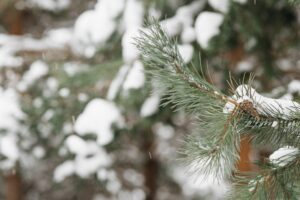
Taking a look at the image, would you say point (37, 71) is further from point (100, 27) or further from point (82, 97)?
point (100, 27)

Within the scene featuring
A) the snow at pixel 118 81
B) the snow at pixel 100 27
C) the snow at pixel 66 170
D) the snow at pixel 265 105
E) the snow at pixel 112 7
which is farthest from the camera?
the snow at pixel 66 170

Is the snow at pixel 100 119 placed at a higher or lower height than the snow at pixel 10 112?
higher

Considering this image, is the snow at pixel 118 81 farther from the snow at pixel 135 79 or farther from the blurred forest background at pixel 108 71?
the snow at pixel 135 79

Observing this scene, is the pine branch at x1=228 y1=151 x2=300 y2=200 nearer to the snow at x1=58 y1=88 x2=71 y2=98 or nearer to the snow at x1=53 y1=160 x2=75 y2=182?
the snow at x1=58 y1=88 x2=71 y2=98

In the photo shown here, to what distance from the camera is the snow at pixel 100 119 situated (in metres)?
4.90

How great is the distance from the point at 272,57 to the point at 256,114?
3.52m

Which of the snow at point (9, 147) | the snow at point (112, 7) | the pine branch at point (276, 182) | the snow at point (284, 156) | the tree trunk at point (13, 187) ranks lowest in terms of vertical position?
the tree trunk at point (13, 187)

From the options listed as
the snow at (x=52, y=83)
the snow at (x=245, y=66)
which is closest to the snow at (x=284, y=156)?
the snow at (x=245, y=66)

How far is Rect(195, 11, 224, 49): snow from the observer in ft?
13.0

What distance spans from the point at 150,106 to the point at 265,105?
3.08 metres

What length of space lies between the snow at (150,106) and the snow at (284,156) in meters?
2.90

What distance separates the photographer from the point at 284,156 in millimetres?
1884

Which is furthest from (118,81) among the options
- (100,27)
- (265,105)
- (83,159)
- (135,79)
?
(265,105)

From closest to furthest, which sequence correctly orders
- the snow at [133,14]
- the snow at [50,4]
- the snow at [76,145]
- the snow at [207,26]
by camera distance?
the snow at [207,26], the snow at [133,14], the snow at [76,145], the snow at [50,4]
